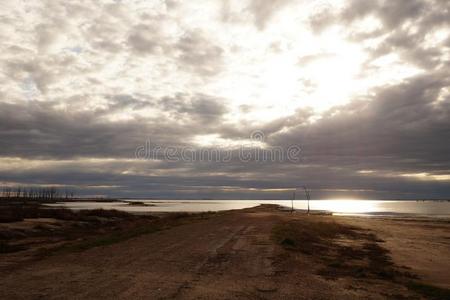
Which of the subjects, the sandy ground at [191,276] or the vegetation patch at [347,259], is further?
the vegetation patch at [347,259]

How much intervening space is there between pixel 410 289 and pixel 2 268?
621 inches

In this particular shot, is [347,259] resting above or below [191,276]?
below

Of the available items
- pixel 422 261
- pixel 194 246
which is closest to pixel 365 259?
pixel 422 261

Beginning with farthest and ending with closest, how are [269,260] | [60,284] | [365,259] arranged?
[365,259], [269,260], [60,284]

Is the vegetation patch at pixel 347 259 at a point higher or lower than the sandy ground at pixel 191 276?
lower

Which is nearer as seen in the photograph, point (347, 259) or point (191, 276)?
point (191, 276)

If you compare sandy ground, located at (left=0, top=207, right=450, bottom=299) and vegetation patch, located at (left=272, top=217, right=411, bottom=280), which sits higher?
sandy ground, located at (left=0, top=207, right=450, bottom=299)

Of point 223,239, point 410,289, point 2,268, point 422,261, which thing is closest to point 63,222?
point 223,239

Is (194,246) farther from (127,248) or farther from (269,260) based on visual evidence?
(269,260)

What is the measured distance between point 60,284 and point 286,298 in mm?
7121

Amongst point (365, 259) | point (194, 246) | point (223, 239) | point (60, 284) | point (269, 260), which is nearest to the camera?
point (60, 284)

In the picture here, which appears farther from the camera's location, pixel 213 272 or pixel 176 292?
pixel 213 272

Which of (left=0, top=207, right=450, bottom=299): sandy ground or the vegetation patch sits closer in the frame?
(left=0, top=207, right=450, bottom=299): sandy ground

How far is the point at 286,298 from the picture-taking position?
11867mm
